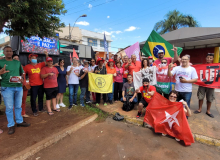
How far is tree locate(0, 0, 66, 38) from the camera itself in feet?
7.57

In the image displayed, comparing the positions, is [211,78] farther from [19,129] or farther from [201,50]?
[201,50]

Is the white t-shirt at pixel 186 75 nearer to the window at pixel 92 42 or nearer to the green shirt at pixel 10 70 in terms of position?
the green shirt at pixel 10 70

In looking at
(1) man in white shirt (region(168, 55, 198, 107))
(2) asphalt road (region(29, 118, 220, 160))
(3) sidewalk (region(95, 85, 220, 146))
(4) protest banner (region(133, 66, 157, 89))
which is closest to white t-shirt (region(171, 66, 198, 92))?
(1) man in white shirt (region(168, 55, 198, 107))

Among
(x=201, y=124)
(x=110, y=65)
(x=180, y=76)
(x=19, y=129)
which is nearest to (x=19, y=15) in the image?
(x=19, y=129)

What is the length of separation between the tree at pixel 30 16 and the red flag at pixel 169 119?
3256 millimetres

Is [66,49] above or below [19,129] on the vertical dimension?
above

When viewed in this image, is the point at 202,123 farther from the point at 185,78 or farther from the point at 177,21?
the point at 177,21

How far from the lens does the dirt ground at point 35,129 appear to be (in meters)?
2.46

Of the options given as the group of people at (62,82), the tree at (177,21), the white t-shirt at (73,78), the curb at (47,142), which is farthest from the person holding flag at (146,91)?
the tree at (177,21)

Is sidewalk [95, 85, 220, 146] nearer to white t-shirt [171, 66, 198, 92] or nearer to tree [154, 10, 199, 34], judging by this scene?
white t-shirt [171, 66, 198, 92]

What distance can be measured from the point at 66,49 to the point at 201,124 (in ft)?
52.6

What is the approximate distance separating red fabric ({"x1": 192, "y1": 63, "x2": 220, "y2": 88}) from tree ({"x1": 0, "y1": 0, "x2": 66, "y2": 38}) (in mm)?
4377

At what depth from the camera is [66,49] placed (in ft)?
52.7

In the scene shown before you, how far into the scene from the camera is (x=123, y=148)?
8.30ft
